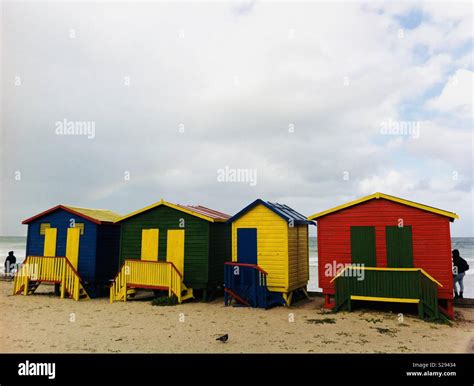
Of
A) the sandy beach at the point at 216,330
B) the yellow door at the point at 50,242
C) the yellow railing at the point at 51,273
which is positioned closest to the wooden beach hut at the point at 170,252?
the sandy beach at the point at 216,330

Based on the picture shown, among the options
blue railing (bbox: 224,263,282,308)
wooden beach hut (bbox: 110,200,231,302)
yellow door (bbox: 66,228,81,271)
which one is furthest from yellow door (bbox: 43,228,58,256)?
blue railing (bbox: 224,263,282,308)

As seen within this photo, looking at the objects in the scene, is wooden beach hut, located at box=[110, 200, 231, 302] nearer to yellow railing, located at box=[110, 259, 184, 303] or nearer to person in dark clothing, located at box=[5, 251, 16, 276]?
yellow railing, located at box=[110, 259, 184, 303]

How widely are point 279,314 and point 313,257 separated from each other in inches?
1680

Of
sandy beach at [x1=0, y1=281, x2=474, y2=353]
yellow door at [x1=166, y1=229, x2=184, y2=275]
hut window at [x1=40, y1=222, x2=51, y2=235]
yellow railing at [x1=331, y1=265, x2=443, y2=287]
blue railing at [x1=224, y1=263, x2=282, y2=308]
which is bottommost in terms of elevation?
sandy beach at [x1=0, y1=281, x2=474, y2=353]

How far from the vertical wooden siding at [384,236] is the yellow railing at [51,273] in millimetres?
10517

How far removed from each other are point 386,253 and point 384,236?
58 cm

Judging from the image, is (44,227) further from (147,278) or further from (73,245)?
(147,278)

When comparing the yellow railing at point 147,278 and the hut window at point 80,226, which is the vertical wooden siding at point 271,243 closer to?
the yellow railing at point 147,278

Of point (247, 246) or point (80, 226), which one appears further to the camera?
point (80, 226)

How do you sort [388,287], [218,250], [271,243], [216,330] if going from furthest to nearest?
[218,250] < [271,243] < [388,287] < [216,330]

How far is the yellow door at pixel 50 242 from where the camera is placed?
709 inches

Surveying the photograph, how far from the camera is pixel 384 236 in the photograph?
13.0 meters

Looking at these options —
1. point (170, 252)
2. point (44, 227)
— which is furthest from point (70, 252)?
point (170, 252)

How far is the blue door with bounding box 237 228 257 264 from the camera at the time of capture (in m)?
15.0
